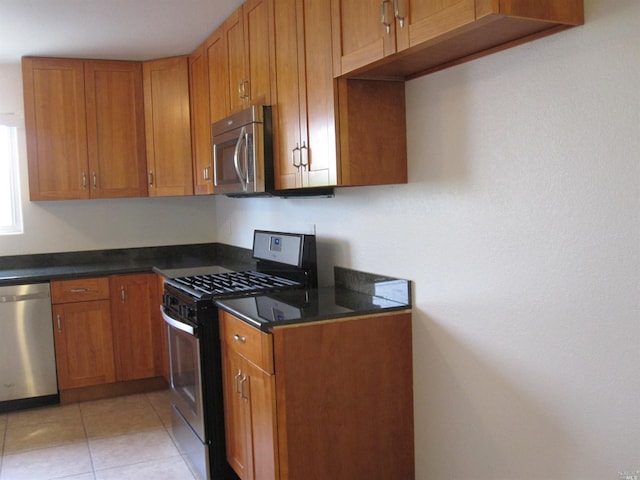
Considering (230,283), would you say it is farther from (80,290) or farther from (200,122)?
(80,290)

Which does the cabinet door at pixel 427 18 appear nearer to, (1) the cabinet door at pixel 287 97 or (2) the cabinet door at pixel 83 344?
(1) the cabinet door at pixel 287 97

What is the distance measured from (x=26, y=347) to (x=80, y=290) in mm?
486

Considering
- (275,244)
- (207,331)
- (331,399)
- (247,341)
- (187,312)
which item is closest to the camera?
(331,399)

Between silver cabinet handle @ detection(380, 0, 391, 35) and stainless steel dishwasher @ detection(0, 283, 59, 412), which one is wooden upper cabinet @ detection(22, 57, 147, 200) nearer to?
stainless steel dishwasher @ detection(0, 283, 59, 412)

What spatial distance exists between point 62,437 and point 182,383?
0.97 meters

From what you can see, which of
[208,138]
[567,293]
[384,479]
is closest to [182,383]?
[384,479]

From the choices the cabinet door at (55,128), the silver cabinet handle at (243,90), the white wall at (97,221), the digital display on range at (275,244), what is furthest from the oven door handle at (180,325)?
the white wall at (97,221)

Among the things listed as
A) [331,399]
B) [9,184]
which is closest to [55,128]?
[9,184]

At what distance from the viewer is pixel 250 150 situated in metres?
2.94

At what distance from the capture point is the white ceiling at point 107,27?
3.13 meters

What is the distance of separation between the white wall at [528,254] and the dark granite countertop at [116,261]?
2034 millimetres

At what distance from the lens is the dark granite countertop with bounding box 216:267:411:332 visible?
2348 millimetres

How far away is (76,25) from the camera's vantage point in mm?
3463

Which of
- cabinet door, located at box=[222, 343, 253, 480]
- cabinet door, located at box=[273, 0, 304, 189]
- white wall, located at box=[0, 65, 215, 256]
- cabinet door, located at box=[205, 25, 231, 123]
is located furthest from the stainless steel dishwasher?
cabinet door, located at box=[273, 0, 304, 189]
